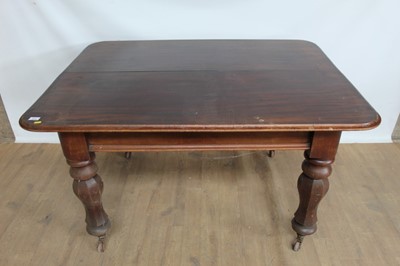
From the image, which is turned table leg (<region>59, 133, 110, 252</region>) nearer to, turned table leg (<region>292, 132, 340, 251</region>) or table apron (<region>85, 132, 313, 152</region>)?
table apron (<region>85, 132, 313, 152</region>)

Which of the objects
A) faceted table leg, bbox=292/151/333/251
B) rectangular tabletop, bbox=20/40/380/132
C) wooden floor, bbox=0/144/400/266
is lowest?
wooden floor, bbox=0/144/400/266

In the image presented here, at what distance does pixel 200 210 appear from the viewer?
1.53m

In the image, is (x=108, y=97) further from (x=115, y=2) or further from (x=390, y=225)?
(x=390, y=225)

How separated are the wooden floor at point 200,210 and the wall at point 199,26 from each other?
510mm

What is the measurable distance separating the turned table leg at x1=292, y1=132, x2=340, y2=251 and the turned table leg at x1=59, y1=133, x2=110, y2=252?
2.35 feet

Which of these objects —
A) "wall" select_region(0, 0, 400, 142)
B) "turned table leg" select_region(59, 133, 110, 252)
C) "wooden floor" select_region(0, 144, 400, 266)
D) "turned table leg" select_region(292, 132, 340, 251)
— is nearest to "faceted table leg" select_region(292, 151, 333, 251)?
"turned table leg" select_region(292, 132, 340, 251)

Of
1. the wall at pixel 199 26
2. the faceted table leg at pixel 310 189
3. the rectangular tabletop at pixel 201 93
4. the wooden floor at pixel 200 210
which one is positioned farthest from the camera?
the wall at pixel 199 26

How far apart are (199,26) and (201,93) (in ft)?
2.20

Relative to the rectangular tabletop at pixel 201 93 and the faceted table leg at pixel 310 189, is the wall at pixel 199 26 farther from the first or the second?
the faceted table leg at pixel 310 189

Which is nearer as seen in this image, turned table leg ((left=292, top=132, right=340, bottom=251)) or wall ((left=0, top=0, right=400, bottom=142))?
turned table leg ((left=292, top=132, right=340, bottom=251))

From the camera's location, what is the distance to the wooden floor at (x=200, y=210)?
1339 millimetres

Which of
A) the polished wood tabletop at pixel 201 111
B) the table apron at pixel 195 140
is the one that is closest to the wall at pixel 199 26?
the polished wood tabletop at pixel 201 111

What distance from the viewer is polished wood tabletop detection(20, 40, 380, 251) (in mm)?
966

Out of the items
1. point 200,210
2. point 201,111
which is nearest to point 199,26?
point 201,111
